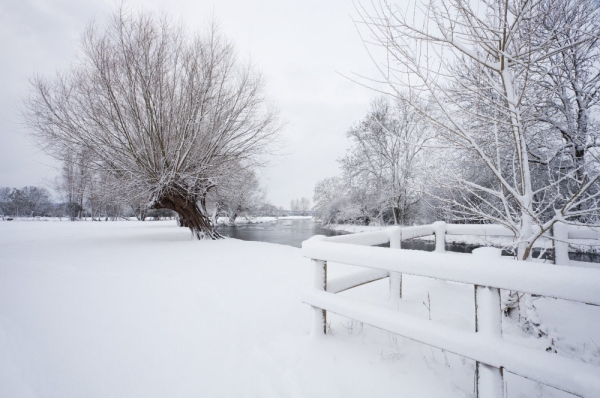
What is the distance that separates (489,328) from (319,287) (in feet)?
4.57

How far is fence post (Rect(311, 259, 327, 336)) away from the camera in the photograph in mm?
2514

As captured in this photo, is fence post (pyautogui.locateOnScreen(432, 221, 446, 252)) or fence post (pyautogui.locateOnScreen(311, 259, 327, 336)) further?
fence post (pyautogui.locateOnScreen(432, 221, 446, 252))

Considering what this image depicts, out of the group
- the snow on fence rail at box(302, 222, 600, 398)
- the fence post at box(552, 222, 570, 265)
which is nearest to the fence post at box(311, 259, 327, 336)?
the snow on fence rail at box(302, 222, 600, 398)

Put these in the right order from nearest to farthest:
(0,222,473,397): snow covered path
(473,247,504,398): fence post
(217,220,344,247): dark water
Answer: (473,247,504,398): fence post → (0,222,473,397): snow covered path → (217,220,344,247): dark water

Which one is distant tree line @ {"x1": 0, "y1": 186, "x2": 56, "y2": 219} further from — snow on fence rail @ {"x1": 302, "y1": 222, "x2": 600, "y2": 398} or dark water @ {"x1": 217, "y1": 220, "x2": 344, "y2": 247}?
snow on fence rail @ {"x1": 302, "y1": 222, "x2": 600, "y2": 398}

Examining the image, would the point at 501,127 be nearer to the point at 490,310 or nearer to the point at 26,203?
the point at 490,310

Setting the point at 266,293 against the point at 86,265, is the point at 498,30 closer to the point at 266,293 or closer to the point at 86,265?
the point at 266,293

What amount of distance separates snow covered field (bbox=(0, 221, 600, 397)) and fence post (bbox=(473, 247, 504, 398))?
0.45 metres

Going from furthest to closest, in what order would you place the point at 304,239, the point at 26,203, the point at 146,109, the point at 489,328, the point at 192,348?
1. the point at 26,203
2. the point at 304,239
3. the point at 146,109
4. the point at 192,348
5. the point at 489,328

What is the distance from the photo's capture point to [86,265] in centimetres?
586

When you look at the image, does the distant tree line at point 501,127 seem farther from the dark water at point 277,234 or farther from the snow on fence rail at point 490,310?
the dark water at point 277,234

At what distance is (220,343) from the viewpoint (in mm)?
2570

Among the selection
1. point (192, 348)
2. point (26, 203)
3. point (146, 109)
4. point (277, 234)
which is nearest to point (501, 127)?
point (192, 348)

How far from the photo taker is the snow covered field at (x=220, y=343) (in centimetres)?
193
